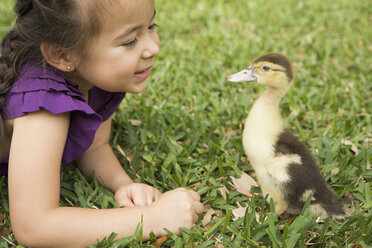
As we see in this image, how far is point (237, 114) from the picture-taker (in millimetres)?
2600

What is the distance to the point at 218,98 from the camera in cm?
285

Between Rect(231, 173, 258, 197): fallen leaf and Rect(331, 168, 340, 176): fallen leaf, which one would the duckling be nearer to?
Rect(231, 173, 258, 197): fallen leaf

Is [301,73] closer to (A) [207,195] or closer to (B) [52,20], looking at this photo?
(A) [207,195]

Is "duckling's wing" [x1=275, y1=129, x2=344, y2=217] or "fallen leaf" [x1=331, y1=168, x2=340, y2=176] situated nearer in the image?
"duckling's wing" [x1=275, y1=129, x2=344, y2=217]

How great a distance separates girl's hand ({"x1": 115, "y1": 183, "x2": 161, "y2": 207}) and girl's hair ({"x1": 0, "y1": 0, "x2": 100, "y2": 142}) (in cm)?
58

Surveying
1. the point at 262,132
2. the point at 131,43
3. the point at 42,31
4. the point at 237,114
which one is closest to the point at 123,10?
the point at 131,43

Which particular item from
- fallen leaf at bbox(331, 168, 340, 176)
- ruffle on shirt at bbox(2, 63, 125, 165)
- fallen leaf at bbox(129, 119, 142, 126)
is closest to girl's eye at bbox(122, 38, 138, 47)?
ruffle on shirt at bbox(2, 63, 125, 165)

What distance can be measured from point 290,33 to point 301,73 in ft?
2.58

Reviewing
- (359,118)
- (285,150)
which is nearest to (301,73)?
(359,118)

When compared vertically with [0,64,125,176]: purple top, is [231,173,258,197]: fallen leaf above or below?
below

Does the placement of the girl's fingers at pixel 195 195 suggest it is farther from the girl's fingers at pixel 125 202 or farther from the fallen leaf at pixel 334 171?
the fallen leaf at pixel 334 171

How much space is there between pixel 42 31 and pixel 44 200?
655 millimetres

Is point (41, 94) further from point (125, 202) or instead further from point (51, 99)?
point (125, 202)

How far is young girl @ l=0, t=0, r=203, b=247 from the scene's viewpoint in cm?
153
